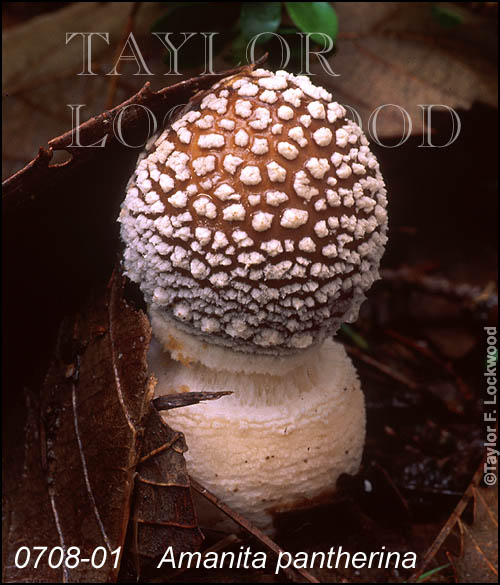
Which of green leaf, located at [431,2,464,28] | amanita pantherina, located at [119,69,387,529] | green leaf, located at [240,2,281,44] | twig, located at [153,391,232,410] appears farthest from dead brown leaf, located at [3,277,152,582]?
green leaf, located at [431,2,464,28]

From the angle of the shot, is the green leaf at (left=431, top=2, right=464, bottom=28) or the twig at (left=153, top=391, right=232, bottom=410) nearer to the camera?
the twig at (left=153, top=391, right=232, bottom=410)

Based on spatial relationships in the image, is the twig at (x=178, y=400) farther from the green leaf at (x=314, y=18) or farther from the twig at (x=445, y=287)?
the twig at (x=445, y=287)

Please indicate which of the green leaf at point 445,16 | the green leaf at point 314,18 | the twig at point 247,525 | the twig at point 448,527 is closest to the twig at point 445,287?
the twig at point 448,527

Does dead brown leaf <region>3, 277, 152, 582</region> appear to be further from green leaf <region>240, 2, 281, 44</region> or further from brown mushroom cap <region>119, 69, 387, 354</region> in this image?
green leaf <region>240, 2, 281, 44</region>

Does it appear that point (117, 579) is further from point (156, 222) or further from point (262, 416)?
point (156, 222)

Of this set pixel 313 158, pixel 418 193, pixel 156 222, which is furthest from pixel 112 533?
pixel 418 193

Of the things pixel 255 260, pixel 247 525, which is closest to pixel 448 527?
pixel 247 525

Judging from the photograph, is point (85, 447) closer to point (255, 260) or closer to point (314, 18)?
point (255, 260)
